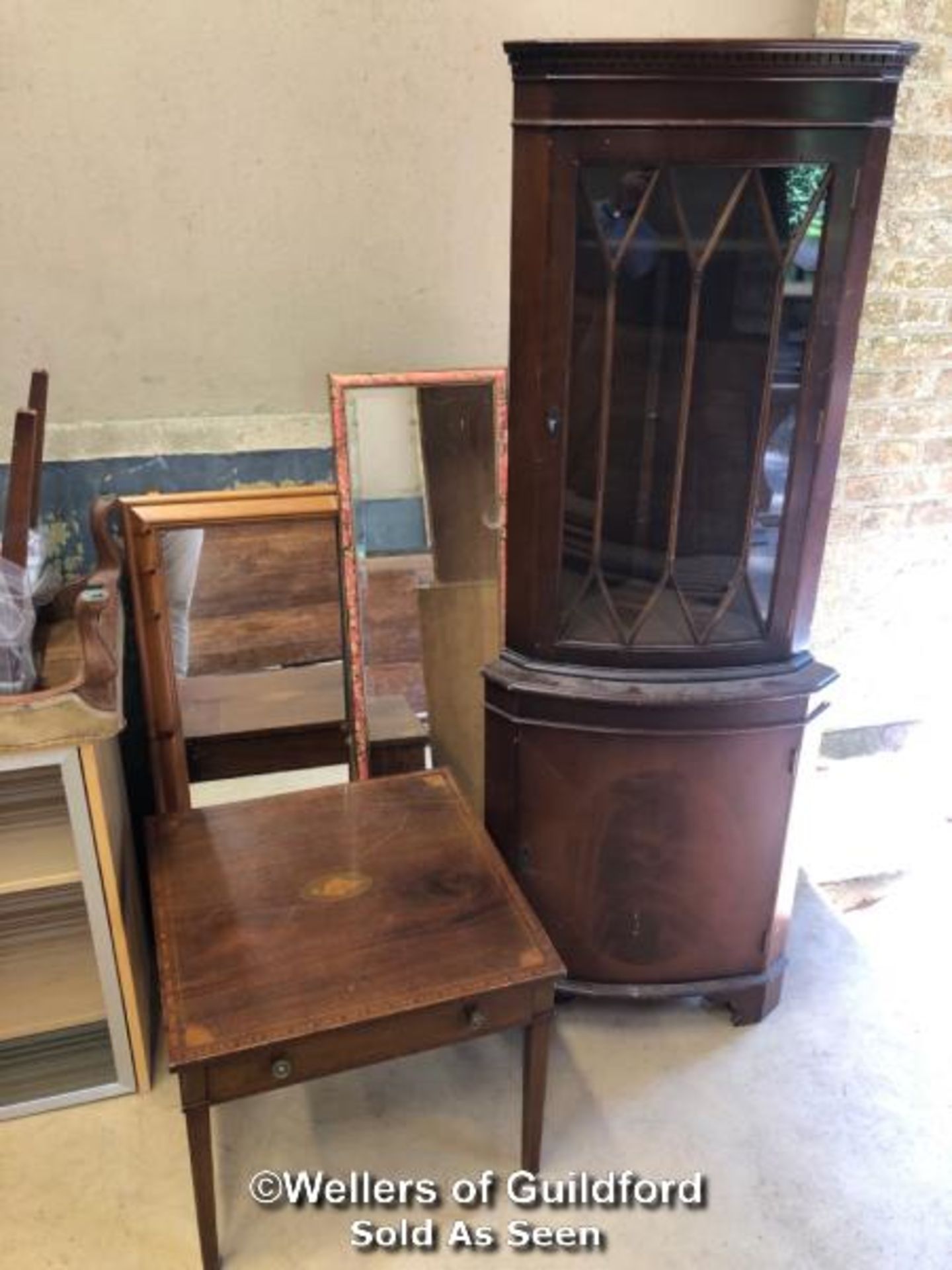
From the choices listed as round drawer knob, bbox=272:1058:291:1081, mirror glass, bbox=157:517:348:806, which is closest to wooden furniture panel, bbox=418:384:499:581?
mirror glass, bbox=157:517:348:806

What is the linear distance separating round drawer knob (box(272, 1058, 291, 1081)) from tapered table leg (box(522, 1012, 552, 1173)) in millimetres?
368

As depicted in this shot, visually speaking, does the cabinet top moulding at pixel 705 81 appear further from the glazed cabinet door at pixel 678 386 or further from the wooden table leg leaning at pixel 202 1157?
the wooden table leg leaning at pixel 202 1157

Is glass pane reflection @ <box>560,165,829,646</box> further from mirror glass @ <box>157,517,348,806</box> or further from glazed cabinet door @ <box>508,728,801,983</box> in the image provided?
mirror glass @ <box>157,517,348,806</box>

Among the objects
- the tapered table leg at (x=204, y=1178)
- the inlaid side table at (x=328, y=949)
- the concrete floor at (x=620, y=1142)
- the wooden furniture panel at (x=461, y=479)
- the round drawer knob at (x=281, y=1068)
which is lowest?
the concrete floor at (x=620, y=1142)

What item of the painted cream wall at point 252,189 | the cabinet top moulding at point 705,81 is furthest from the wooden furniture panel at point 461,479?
the cabinet top moulding at point 705,81

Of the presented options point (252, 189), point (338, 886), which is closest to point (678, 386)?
point (252, 189)

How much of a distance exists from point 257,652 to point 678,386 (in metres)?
0.97

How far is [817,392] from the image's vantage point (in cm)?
156

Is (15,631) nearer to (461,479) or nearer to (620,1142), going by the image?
(461,479)

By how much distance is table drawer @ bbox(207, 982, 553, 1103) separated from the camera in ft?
4.46

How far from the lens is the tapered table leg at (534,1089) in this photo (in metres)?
1.53

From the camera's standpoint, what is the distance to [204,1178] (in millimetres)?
1403

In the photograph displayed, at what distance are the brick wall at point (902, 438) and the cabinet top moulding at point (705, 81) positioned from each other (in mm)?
522

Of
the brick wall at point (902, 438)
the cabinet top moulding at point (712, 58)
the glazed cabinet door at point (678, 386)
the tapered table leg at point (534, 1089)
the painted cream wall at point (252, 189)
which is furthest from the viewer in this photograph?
the brick wall at point (902, 438)
